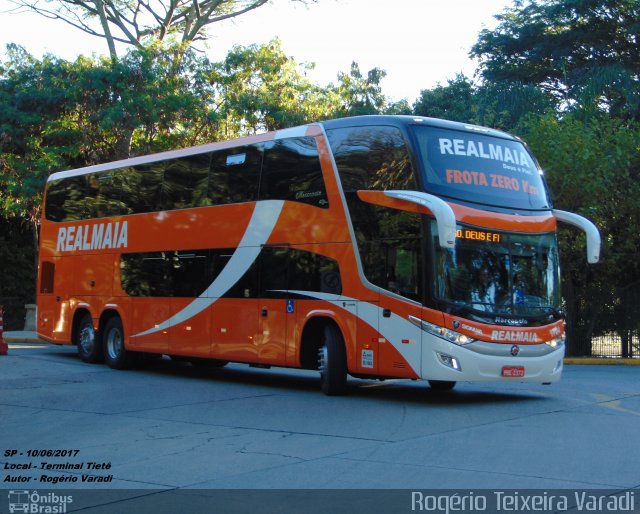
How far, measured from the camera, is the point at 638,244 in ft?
96.6

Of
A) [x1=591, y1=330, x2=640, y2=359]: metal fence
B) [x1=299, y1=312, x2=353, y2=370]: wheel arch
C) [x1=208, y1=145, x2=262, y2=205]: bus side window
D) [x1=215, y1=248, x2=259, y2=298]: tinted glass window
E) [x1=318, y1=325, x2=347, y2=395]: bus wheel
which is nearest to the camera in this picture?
[x1=318, y1=325, x2=347, y2=395]: bus wheel

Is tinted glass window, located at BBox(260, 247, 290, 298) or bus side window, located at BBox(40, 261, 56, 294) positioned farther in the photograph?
bus side window, located at BBox(40, 261, 56, 294)

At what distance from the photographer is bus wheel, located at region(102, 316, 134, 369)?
64.2 feet

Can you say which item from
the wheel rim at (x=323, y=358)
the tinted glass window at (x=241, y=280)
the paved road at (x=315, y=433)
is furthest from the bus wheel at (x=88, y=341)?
the wheel rim at (x=323, y=358)

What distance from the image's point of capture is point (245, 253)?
1633cm

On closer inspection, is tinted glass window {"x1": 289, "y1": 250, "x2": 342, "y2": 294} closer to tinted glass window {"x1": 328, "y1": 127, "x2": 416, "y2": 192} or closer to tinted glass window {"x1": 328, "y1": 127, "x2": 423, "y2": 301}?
tinted glass window {"x1": 328, "y1": 127, "x2": 423, "y2": 301}

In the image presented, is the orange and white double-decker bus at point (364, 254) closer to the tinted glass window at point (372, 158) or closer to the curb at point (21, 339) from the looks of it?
the tinted glass window at point (372, 158)

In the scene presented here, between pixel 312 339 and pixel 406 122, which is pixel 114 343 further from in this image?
pixel 406 122

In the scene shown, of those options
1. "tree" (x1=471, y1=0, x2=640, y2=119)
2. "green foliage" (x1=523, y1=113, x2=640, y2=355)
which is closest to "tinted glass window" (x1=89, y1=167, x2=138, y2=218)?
"green foliage" (x1=523, y1=113, x2=640, y2=355)

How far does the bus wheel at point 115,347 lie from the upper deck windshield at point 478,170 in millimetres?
8862

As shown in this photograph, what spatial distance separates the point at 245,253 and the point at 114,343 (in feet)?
17.1

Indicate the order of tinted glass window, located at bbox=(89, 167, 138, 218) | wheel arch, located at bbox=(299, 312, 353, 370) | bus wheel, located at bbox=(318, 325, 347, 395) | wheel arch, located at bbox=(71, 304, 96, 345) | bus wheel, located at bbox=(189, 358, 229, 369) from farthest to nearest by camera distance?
wheel arch, located at bbox=(71, 304, 96, 345)
bus wheel, located at bbox=(189, 358, 229, 369)
tinted glass window, located at bbox=(89, 167, 138, 218)
wheel arch, located at bbox=(299, 312, 353, 370)
bus wheel, located at bbox=(318, 325, 347, 395)

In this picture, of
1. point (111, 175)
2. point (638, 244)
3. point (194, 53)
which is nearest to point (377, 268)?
point (111, 175)
